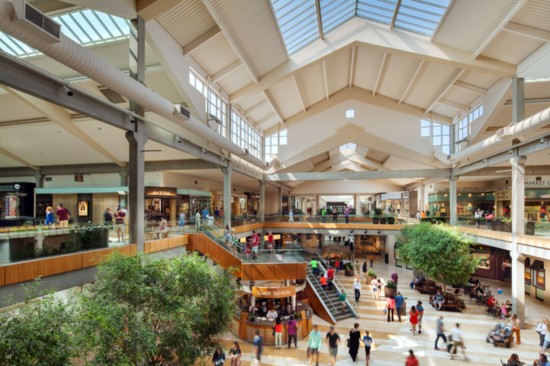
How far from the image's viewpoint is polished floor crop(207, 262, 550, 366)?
10.8 metres

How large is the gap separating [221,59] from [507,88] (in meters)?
13.8

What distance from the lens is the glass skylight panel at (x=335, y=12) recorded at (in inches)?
609

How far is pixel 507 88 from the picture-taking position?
600 inches

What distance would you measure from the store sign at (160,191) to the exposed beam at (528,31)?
1889 centimetres

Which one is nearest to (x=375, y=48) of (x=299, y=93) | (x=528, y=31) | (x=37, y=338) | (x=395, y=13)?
(x=395, y=13)

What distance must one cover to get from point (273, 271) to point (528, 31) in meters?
13.7

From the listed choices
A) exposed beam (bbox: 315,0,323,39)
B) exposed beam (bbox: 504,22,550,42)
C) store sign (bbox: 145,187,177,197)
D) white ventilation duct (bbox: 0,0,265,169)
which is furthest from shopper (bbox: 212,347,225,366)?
exposed beam (bbox: 504,22,550,42)

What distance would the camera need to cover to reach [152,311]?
6438 millimetres

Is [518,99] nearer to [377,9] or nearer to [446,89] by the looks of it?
[446,89]

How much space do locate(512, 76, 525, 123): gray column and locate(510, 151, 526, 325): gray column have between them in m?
2.05

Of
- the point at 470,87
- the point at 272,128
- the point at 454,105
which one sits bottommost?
the point at 272,128

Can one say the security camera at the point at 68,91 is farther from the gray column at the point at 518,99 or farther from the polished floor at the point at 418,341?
the gray column at the point at 518,99

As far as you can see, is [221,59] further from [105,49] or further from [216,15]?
[105,49]

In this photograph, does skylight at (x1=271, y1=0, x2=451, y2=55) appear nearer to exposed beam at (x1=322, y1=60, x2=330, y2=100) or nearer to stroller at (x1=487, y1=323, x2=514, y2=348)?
exposed beam at (x1=322, y1=60, x2=330, y2=100)
